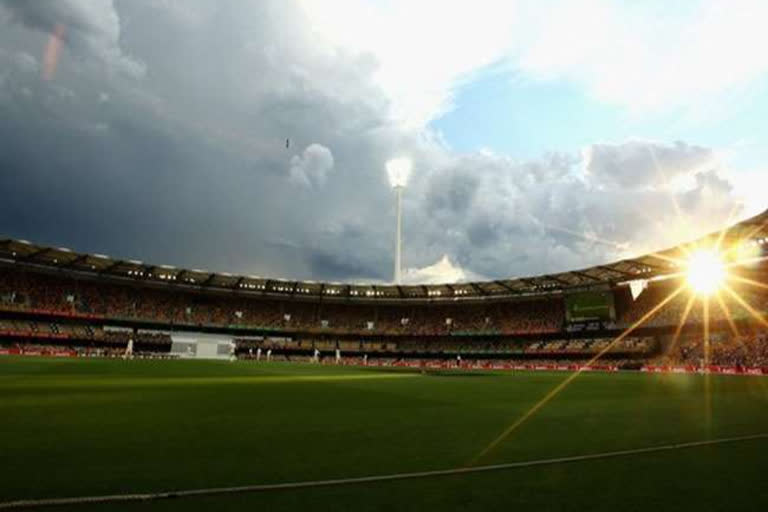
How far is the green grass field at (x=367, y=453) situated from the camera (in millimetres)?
4727

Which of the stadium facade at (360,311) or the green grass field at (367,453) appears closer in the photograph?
the green grass field at (367,453)

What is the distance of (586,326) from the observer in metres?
68.1

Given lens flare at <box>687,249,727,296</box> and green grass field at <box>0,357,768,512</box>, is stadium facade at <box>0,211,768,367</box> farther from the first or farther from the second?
green grass field at <box>0,357,768,512</box>

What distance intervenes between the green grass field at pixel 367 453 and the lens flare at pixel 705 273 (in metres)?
49.2

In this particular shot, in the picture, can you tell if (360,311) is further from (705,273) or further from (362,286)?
(705,273)

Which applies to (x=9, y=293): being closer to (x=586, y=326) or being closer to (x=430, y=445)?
(x=430, y=445)

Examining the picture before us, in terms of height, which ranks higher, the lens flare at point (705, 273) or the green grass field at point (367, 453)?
the lens flare at point (705, 273)

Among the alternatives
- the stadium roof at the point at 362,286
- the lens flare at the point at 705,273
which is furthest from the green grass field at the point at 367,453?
the lens flare at the point at 705,273

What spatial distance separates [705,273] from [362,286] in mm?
48997

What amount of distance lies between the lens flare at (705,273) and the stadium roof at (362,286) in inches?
87.1

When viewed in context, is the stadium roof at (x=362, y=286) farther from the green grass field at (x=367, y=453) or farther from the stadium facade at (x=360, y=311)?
the green grass field at (x=367, y=453)

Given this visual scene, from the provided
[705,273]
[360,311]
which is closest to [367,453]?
[705,273]

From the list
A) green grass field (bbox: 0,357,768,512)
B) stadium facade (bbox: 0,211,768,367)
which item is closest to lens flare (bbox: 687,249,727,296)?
stadium facade (bbox: 0,211,768,367)

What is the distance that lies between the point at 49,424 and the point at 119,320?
6875 centimetres
